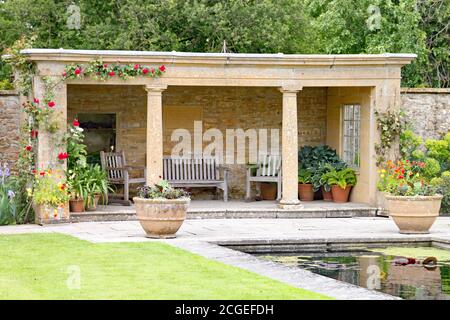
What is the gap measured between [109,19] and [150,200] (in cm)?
1488

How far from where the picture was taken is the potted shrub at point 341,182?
20062 millimetres

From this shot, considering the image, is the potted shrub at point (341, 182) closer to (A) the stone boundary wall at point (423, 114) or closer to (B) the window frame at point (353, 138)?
(B) the window frame at point (353, 138)

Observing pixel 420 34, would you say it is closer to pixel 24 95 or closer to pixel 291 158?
pixel 291 158

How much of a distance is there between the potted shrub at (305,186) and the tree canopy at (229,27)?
7002 millimetres

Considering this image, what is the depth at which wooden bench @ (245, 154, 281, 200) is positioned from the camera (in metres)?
20.2

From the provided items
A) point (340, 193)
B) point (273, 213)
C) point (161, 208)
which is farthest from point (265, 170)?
point (161, 208)

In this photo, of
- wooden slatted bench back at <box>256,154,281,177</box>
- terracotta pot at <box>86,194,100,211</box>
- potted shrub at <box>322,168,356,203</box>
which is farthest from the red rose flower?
potted shrub at <box>322,168,356,203</box>

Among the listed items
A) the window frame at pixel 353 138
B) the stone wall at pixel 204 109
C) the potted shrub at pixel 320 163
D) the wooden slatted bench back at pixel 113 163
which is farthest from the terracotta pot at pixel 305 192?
the wooden slatted bench back at pixel 113 163

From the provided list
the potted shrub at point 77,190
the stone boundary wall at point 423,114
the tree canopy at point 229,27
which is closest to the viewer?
the potted shrub at point 77,190

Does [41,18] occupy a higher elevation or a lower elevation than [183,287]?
higher
